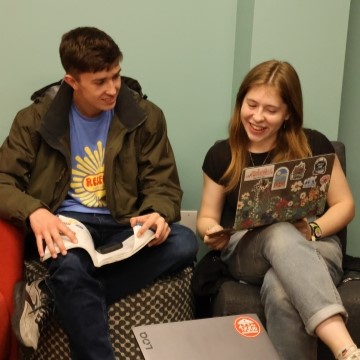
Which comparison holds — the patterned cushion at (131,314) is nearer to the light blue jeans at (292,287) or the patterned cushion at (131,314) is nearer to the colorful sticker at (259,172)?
the light blue jeans at (292,287)

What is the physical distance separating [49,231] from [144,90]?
75 cm

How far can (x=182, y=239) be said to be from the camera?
1.64 metres

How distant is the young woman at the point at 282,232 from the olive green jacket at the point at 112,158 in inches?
6.5

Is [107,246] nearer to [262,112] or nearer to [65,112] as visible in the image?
A: [65,112]

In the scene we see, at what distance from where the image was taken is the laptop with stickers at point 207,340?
1.29 meters

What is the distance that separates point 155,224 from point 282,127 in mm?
515

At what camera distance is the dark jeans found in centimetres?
143

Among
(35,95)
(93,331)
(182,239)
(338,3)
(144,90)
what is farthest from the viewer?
(144,90)

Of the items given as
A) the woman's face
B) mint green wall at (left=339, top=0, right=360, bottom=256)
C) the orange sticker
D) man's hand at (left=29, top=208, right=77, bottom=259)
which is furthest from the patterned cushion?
mint green wall at (left=339, top=0, right=360, bottom=256)

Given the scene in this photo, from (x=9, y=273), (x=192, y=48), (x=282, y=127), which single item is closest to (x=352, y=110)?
(x=282, y=127)

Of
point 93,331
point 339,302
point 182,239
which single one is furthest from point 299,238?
point 93,331

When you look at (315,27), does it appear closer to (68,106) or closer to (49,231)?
(68,106)

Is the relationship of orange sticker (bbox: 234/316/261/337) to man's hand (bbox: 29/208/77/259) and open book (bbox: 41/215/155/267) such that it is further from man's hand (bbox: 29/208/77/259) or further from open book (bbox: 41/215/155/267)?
man's hand (bbox: 29/208/77/259)

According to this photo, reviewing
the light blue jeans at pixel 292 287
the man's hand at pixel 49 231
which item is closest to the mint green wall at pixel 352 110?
the light blue jeans at pixel 292 287
